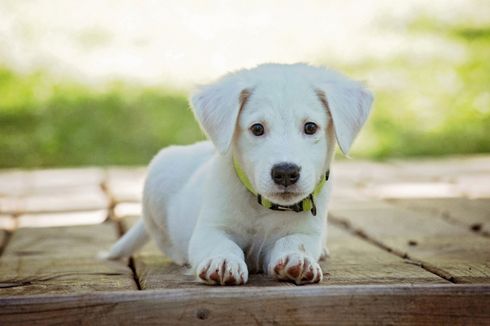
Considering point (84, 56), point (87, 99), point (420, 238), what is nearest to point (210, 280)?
point (420, 238)

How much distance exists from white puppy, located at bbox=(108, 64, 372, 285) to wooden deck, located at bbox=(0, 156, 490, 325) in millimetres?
148

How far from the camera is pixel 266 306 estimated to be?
11.1ft

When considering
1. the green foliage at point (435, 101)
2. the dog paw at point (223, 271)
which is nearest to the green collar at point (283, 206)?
the dog paw at point (223, 271)

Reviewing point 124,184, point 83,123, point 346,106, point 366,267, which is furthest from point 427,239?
point 83,123

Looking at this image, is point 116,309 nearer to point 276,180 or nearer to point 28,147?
point 276,180

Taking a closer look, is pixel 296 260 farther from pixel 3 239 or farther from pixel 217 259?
pixel 3 239

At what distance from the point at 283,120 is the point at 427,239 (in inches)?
67.1

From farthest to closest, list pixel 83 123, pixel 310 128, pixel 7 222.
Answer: pixel 83 123
pixel 7 222
pixel 310 128

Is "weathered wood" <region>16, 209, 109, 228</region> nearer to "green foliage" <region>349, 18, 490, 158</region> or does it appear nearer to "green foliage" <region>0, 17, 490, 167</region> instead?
"green foliage" <region>0, 17, 490, 167</region>

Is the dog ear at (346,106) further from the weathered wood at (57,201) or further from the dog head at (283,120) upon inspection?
the weathered wood at (57,201)

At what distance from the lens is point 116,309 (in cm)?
335

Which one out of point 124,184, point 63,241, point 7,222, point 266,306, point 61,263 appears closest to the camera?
point 266,306

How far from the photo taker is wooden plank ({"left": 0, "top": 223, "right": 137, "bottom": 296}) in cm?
392

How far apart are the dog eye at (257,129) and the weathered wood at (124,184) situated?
2.85 meters
